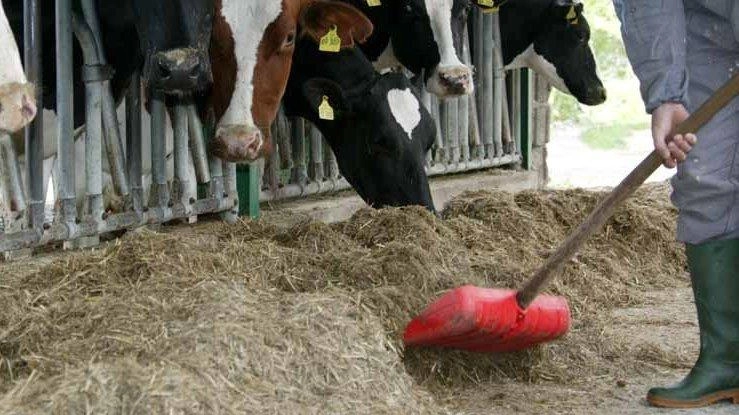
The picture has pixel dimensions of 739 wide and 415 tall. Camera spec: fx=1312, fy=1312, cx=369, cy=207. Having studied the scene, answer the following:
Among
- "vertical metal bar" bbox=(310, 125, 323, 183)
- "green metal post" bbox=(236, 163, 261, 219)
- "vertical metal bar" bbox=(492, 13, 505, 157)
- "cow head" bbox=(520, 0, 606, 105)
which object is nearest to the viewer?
"green metal post" bbox=(236, 163, 261, 219)

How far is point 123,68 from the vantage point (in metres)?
6.53

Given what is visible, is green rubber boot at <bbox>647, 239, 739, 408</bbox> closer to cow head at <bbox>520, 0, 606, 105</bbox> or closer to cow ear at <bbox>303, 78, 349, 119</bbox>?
cow ear at <bbox>303, 78, 349, 119</bbox>

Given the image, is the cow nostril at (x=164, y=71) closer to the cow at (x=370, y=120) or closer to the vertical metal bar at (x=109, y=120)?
the vertical metal bar at (x=109, y=120)

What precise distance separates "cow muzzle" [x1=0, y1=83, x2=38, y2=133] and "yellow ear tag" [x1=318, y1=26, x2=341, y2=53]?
10.4 ft

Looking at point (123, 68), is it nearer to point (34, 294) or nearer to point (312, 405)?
point (34, 294)

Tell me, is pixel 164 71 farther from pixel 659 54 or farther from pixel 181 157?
pixel 659 54

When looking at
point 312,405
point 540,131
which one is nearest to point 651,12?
point 312,405

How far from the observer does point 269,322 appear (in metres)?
3.91

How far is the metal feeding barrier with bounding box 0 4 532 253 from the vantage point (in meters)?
5.70

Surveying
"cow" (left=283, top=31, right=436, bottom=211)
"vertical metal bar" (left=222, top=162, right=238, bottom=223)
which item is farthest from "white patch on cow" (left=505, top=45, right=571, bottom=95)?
A: "vertical metal bar" (left=222, top=162, right=238, bottom=223)

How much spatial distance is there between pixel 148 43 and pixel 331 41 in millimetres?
1427

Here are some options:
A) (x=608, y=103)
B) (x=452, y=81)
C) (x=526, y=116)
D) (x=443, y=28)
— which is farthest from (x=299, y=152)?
(x=608, y=103)

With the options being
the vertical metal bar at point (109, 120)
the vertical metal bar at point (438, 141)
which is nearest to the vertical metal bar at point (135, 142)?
the vertical metal bar at point (109, 120)

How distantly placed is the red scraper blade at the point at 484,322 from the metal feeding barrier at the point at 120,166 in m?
1.99
